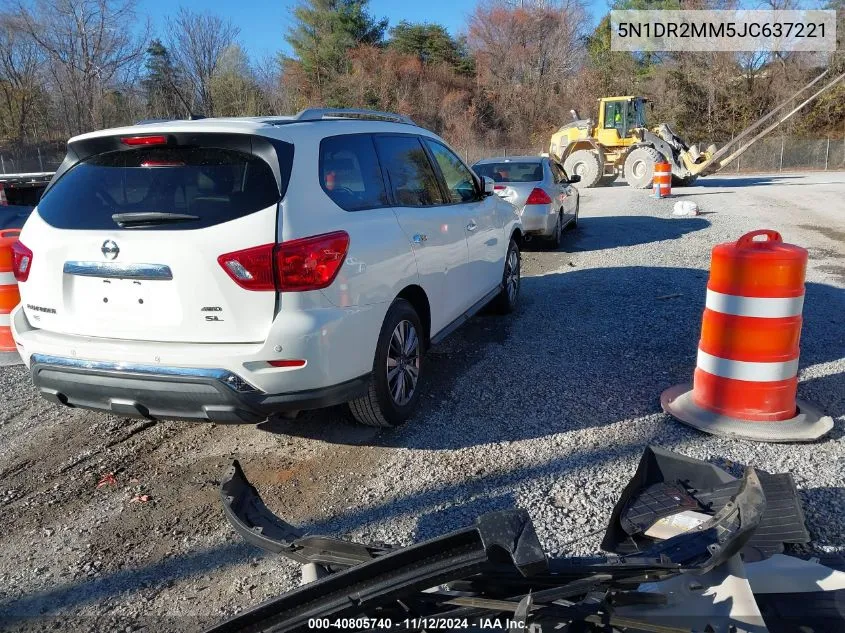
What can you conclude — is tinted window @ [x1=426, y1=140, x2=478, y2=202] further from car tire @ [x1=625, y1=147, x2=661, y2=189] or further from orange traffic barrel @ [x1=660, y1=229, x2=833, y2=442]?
car tire @ [x1=625, y1=147, x2=661, y2=189]

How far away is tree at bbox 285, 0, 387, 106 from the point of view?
154 feet

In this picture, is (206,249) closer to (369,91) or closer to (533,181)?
(533,181)

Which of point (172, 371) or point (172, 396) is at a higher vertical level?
point (172, 371)

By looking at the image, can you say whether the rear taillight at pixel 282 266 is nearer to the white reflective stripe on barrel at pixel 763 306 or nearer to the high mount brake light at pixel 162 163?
the high mount brake light at pixel 162 163

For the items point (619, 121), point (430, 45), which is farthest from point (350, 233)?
point (430, 45)

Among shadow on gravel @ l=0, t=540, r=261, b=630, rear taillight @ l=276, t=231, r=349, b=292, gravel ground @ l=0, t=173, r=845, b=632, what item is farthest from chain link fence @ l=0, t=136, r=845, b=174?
shadow on gravel @ l=0, t=540, r=261, b=630

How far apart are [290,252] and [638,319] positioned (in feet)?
14.4

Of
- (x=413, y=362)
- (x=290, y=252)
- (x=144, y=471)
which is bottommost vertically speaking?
(x=144, y=471)

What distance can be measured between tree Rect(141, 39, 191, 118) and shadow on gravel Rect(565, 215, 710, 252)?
35571 millimetres

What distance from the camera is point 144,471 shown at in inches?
149

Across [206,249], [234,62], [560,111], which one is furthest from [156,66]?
[206,249]

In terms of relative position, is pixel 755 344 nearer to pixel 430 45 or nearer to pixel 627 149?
pixel 627 149

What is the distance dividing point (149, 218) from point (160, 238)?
0.14 m

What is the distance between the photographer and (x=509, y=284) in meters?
6.81
